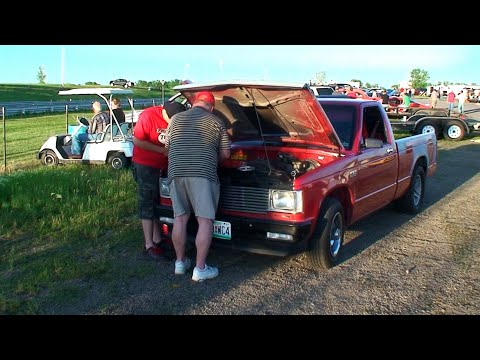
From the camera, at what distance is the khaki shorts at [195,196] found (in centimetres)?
433

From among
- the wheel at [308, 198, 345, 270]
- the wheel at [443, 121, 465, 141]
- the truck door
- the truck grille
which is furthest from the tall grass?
the wheel at [443, 121, 465, 141]

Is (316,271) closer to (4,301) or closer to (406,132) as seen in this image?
(4,301)

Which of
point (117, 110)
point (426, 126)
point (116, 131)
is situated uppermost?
point (117, 110)

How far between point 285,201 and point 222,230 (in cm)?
70

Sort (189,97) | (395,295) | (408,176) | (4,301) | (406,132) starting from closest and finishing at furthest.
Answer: (4,301)
(395,295)
(189,97)
(408,176)
(406,132)

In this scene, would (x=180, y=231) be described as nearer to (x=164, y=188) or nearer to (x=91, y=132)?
(x=164, y=188)

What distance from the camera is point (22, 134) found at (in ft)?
68.0

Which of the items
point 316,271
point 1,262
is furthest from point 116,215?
point 316,271

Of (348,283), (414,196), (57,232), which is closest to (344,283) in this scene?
(348,283)

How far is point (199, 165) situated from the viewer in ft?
14.1

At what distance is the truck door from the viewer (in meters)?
5.41

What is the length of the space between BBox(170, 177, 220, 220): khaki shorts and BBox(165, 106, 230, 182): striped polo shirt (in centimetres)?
6

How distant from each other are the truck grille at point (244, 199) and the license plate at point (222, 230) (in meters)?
0.17

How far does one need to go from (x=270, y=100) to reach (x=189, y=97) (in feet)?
3.54
